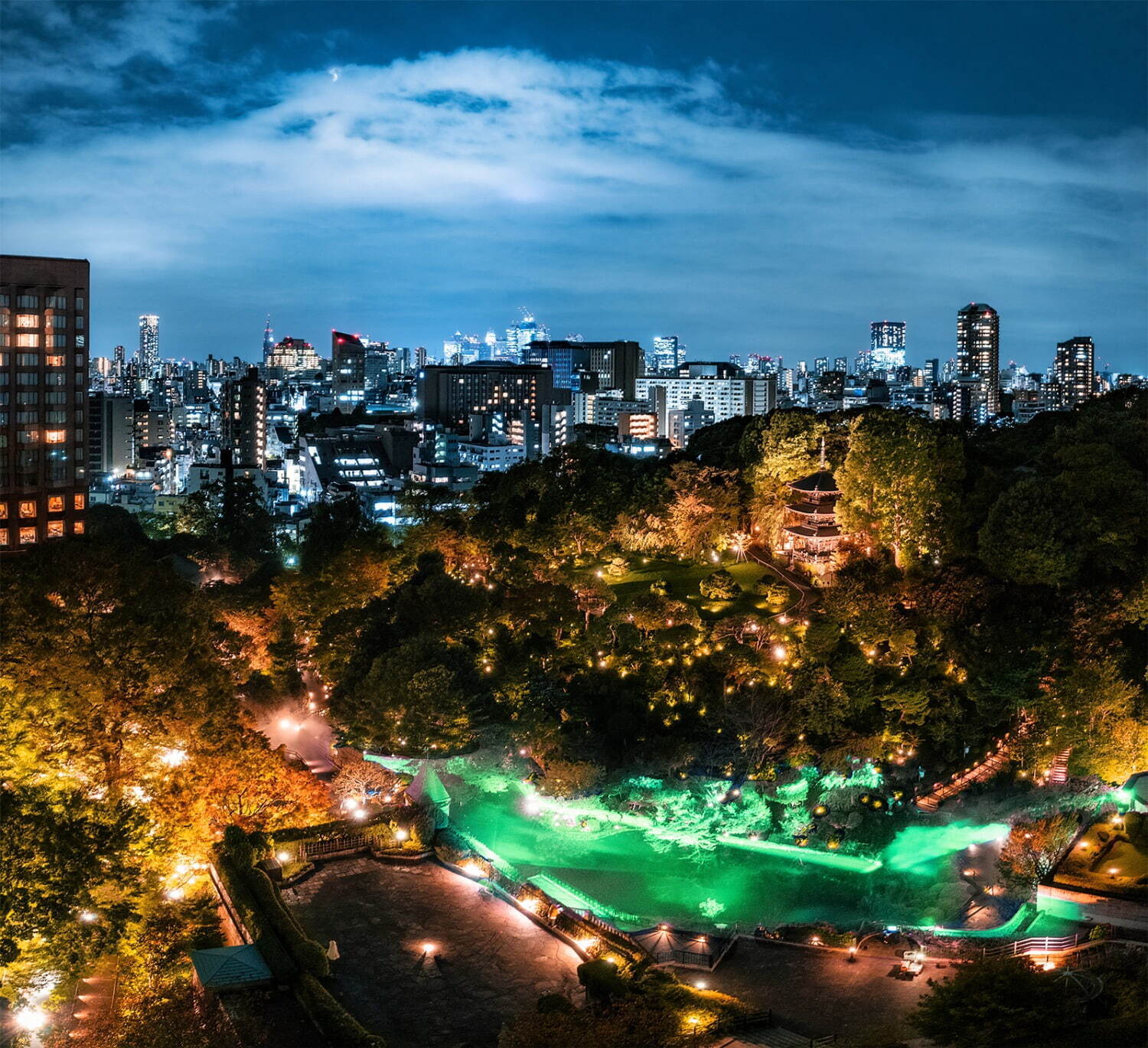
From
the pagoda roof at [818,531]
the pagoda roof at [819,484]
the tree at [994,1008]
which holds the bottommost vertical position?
the tree at [994,1008]

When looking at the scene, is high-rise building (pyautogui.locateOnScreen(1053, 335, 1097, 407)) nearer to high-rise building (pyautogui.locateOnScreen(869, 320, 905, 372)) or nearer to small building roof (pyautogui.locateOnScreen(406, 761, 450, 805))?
high-rise building (pyautogui.locateOnScreen(869, 320, 905, 372))

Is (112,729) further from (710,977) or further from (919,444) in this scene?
(919,444)

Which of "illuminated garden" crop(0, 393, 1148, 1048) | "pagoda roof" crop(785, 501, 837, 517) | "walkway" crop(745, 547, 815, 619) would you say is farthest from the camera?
"pagoda roof" crop(785, 501, 837, 517)

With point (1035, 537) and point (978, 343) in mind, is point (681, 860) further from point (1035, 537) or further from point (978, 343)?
point (978, 343)

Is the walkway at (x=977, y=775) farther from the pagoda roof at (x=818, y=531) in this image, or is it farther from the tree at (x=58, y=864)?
the tree at (x=58, y=864)

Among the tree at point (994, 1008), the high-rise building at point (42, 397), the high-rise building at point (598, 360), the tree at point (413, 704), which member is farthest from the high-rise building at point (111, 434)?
the tree at point (994, 1008)

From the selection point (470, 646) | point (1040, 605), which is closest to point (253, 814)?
point (470, 646)

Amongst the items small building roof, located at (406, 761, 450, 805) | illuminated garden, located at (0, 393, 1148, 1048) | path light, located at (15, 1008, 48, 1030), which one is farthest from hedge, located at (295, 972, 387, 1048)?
small building roof, located at (406, 761, 450, 805)
